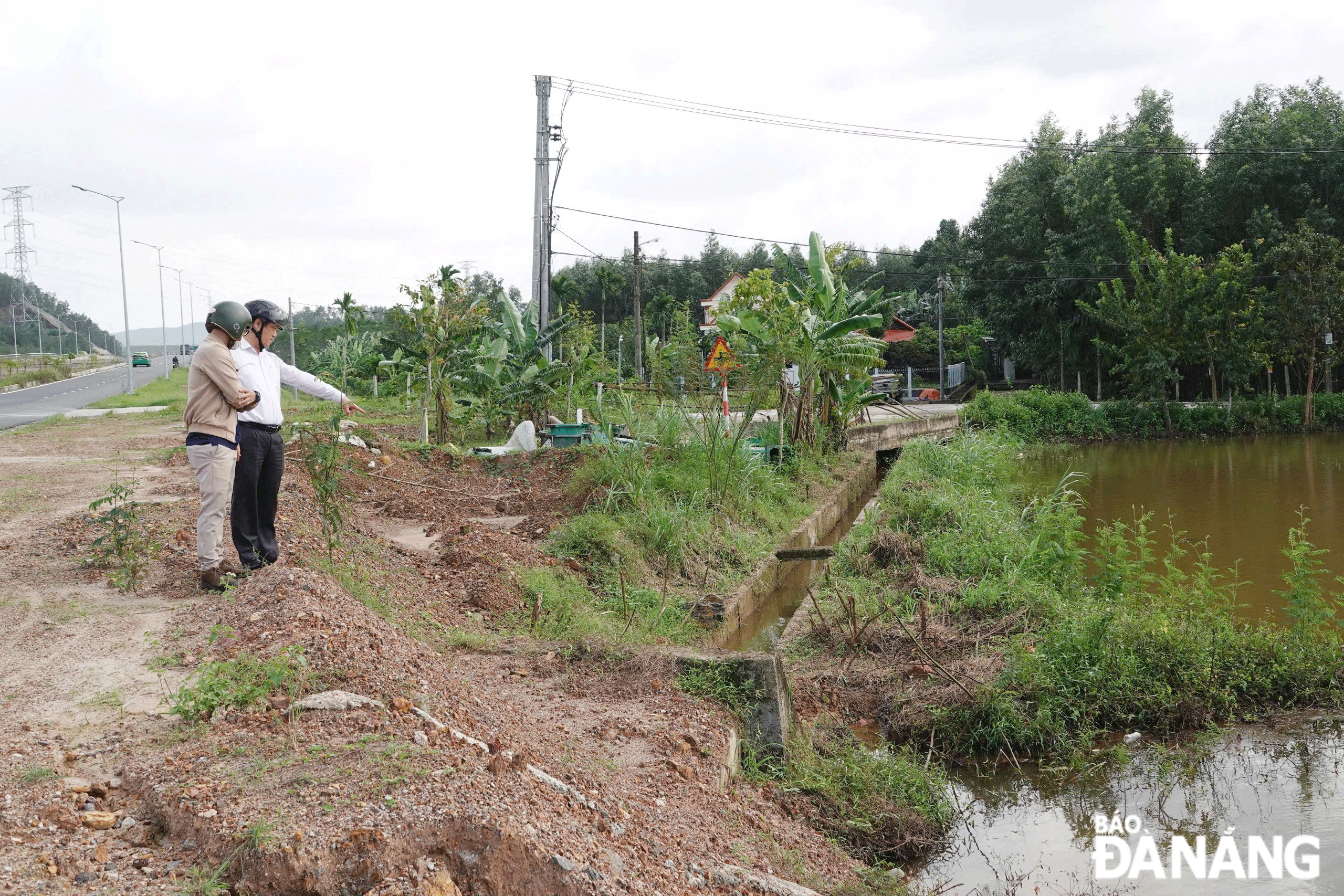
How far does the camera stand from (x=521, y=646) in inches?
233

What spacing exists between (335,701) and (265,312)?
9.90ft

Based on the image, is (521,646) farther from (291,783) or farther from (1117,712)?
(1117,712)

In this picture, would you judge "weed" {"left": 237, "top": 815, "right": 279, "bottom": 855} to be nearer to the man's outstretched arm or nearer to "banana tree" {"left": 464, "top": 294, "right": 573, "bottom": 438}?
the man's outstretched arm

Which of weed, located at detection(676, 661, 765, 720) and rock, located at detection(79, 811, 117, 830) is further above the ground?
rock, located at detection(79, 811, 117, 830)

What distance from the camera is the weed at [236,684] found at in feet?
12.5

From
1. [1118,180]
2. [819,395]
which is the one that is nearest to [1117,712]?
[819,395]

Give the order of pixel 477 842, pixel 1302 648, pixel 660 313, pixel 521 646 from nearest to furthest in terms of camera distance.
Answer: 1. pixel 477 842
2. pixel 521 646
3. pixel 1302 648
4. pixel 660 313

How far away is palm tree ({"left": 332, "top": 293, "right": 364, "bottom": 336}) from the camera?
3600cm

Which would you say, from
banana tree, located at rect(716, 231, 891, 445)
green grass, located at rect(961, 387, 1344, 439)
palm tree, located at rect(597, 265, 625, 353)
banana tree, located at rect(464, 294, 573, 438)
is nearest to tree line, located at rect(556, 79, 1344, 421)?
green grass, located at rect(961, 387, 1344, 439)

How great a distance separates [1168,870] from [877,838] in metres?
1.40

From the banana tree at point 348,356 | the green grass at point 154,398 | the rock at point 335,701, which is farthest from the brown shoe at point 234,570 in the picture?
the banana tree at point 348,356

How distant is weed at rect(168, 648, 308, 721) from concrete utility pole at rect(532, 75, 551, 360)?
42.3ft

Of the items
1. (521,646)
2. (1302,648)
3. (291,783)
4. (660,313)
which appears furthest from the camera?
(660,313)

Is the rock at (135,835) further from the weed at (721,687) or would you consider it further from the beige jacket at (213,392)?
the beige jacket at (213,392)
